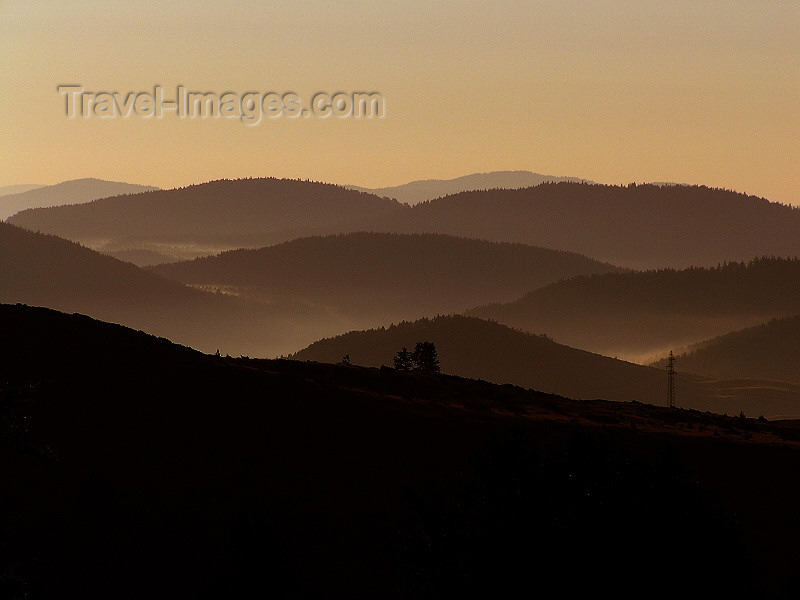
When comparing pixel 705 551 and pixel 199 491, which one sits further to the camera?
pixel 199 491

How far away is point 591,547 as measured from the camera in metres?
25.7

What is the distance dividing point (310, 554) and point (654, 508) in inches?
704

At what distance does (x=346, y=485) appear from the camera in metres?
48.5

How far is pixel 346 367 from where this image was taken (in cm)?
7450

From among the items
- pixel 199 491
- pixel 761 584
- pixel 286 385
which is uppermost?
pixel 286 385

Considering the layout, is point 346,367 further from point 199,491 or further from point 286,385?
point 199,491

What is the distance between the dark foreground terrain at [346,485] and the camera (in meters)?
26.1

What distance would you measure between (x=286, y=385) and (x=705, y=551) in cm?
3649

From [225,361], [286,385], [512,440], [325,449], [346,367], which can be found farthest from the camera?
[346,367]

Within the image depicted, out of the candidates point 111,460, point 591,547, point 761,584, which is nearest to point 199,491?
point 111,460

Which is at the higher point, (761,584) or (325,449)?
(325,449)

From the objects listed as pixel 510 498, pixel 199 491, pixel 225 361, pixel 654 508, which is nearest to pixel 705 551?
pixel 654 508

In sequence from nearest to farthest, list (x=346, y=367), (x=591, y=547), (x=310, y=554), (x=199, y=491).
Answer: (x=591, y=547), (x=310, y=554), (x=199, y=491), (x=346, y=367)

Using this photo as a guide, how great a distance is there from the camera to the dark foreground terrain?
85.6ft
